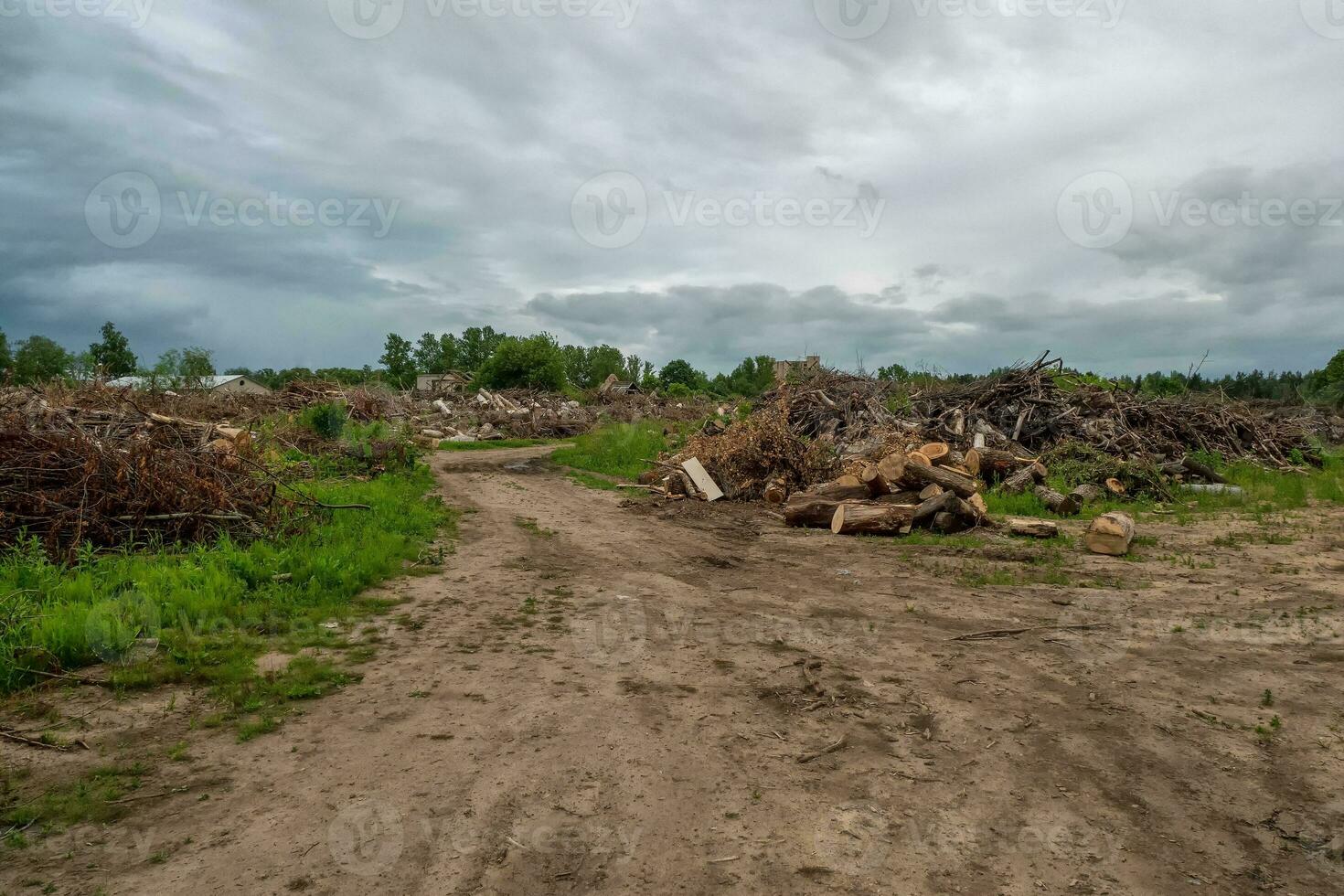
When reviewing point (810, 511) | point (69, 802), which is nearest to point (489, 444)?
point (810, 511)

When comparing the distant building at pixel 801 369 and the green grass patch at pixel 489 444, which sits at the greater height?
the distant building at pixel 801 369

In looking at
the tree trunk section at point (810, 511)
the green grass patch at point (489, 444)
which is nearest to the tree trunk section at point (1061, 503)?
the tree trunk section at point (810, 511)

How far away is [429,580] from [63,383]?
9655 millimetres

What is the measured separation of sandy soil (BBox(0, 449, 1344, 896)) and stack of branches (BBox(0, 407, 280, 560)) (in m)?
2.82

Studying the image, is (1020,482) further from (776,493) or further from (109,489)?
(109,489)

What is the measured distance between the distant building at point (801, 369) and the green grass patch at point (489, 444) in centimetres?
1020

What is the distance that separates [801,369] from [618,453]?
5779mm

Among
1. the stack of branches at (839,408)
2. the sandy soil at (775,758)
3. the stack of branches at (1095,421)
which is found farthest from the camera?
the stack of branches at (839,408)

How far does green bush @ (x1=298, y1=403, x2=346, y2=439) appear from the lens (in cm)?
1600

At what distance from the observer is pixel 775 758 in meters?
3.57

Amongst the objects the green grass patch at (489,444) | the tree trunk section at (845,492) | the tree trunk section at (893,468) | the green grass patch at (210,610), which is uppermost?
the tree trunk section at (893,468)

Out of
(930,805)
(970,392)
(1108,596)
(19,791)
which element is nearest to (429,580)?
(19,791)

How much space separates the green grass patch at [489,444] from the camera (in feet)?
78.1

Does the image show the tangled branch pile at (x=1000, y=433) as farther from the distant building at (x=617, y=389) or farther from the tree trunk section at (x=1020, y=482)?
the distant building at (x=617, y=389)
